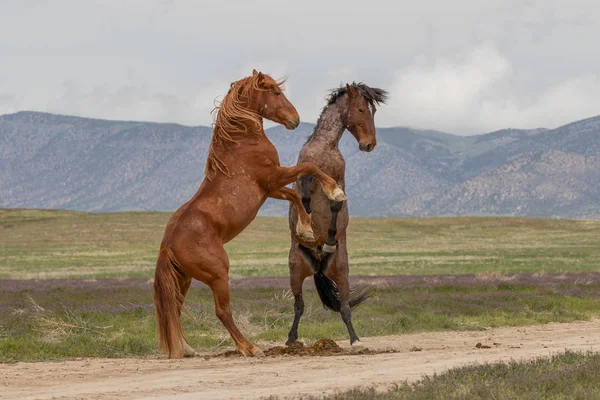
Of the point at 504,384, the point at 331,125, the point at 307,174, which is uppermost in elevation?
the point at 331,125

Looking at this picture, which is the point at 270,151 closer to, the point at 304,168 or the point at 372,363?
the point at 304,168

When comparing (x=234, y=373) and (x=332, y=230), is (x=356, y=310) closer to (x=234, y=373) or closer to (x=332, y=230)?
(x=332, y=230)

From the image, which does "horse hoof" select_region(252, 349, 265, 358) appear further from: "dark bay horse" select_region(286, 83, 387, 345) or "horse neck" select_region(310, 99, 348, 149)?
"horse neck" select_region(310, 99, 348, 149)

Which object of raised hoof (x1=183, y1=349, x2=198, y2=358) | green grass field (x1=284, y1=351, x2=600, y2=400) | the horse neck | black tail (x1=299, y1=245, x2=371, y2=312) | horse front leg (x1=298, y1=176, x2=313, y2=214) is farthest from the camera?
black tail (x1=299, y1=245, x2=371, y2=312)

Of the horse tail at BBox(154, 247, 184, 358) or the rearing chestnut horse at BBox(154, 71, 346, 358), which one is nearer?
the rearing chestnut horse at BBox(154, 71, 346, 358)

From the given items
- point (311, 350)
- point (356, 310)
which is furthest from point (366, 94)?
point (356, 310)

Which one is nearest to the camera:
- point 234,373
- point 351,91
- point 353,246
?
point 234,373

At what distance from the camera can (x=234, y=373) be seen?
11719mm

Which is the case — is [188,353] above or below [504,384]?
below

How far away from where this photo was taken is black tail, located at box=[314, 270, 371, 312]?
1515 cm

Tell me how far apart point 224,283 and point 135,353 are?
3.60 meters

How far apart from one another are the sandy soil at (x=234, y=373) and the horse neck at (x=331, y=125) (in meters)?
3.24

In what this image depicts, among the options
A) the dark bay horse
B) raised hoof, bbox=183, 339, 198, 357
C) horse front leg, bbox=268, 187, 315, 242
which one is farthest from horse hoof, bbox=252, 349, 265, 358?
horse front leg, bbox=268, 187, 315, 242

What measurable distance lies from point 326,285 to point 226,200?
2.68 metres
